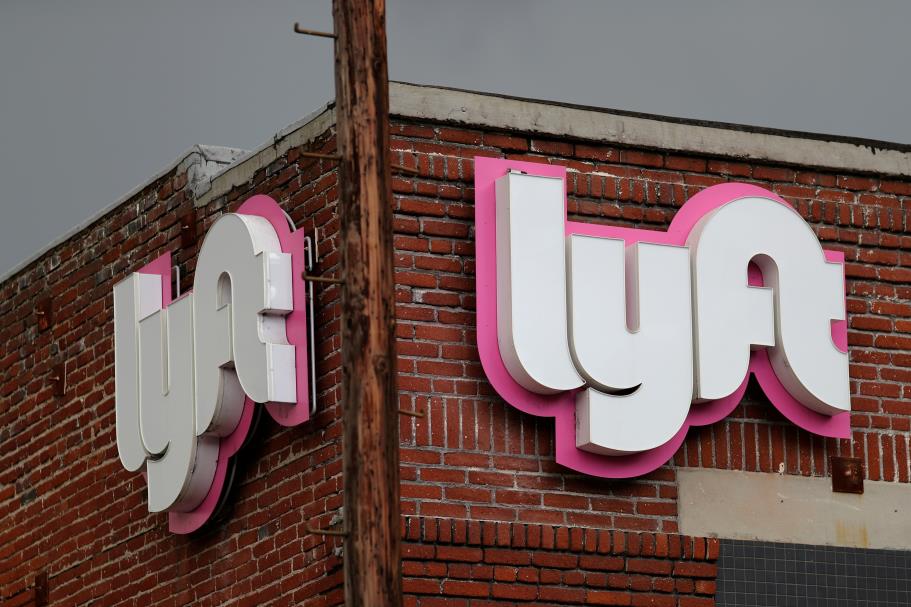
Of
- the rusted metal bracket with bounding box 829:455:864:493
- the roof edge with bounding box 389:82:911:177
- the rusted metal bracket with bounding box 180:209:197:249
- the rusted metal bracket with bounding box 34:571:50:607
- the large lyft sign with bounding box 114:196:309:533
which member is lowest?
the rusted metal bracket with bounding box 34:571:50:607

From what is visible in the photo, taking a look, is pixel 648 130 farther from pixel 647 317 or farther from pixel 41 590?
pixel 41 590

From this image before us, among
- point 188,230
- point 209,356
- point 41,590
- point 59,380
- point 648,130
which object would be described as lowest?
point 41,590

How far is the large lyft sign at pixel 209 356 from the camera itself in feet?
50.5

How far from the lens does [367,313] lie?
1248cm

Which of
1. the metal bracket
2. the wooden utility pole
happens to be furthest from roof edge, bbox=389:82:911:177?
the wooden utility pole

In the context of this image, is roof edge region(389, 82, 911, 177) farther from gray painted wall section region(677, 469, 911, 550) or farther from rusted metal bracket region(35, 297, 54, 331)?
rusted metal bracket region(35, 297, 54, 331)

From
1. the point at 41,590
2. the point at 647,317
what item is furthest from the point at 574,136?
the point at 41,590

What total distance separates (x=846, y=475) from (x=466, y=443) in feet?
9.96

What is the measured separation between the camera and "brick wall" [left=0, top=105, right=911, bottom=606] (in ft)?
49.3

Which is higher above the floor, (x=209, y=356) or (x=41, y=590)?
(x=209, y=356)

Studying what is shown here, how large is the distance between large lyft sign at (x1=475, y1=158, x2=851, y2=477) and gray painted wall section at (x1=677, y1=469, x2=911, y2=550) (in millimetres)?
443

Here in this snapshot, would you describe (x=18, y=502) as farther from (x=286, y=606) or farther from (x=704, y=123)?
(x=704, y=123)

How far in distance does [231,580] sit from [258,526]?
53 cm

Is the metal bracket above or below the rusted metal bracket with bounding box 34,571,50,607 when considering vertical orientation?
above
